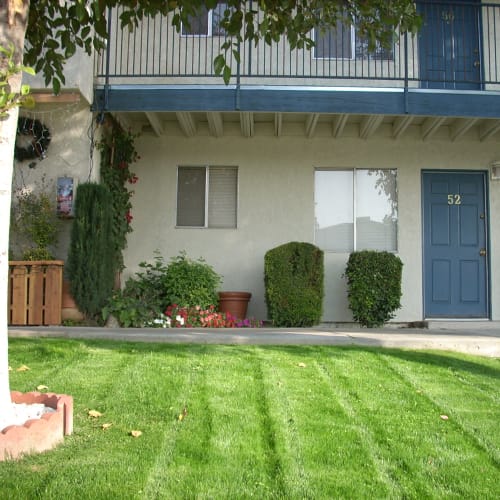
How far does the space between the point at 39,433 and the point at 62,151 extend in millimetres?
5843

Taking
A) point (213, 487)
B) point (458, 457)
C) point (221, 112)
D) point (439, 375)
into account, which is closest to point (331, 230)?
point (221, 112)

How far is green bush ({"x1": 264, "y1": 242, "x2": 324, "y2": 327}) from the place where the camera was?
8.25 m

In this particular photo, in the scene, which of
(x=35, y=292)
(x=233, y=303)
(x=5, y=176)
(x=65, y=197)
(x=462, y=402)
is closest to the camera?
(x=5, y=176)

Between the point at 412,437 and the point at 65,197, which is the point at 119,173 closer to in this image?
the point at 65,197

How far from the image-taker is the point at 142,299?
8.52m

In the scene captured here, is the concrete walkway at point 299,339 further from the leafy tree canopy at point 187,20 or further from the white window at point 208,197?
the white window at point 208,197

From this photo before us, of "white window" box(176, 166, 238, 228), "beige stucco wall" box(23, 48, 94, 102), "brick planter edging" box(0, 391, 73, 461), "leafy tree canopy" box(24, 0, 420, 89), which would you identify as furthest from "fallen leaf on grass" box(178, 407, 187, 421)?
"white window" box(176, 166, 238, 228)

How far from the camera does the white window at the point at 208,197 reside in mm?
9609

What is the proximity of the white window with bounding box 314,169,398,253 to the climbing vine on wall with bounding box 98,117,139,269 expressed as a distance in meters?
3.07

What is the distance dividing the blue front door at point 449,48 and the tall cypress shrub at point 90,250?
19.2 feet

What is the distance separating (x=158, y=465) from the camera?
10.2ft

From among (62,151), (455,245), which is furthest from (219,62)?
(455,245)

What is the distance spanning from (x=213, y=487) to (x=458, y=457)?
148cm

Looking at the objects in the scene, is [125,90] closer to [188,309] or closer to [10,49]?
[188,309]
